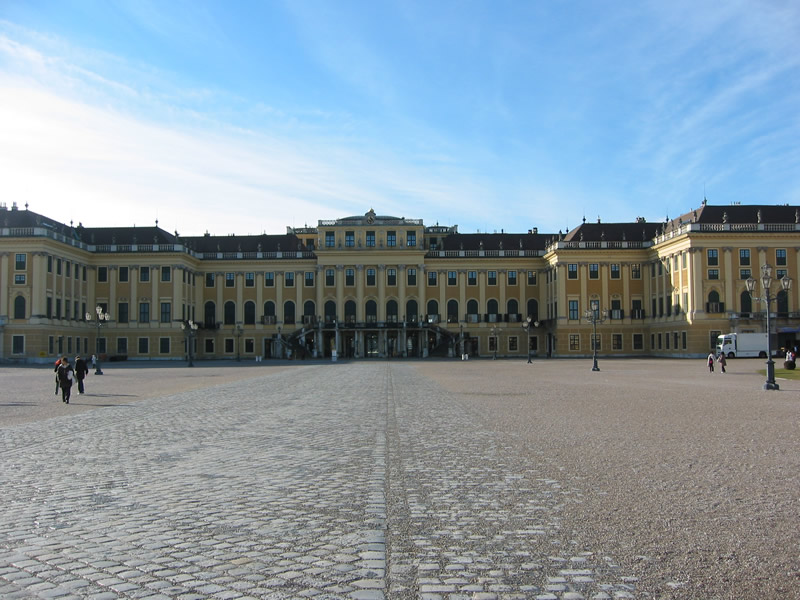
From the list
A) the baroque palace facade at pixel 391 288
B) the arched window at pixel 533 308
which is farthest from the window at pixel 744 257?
the arched window at pixel 533 308

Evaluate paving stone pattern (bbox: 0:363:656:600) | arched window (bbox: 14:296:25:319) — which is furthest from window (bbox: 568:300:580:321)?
paving stone pattern (bbox: 0:363:656:600)

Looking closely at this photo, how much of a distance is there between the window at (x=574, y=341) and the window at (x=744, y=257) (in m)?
18.0

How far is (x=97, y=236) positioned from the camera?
294ft

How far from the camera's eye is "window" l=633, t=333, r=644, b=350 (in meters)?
83.3

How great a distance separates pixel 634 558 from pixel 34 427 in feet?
44.3

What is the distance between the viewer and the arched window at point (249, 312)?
297 feet

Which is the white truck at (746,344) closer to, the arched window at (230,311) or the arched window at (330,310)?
the arched window at (330,310)

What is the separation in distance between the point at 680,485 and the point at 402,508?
3.44 meters

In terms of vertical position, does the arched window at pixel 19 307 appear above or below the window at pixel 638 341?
above

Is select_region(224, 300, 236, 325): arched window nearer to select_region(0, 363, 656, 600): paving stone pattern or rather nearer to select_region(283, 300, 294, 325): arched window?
select_region(283, 300, 294, 325): arched window

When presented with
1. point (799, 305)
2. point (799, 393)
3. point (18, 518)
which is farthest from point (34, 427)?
point (799, 305)

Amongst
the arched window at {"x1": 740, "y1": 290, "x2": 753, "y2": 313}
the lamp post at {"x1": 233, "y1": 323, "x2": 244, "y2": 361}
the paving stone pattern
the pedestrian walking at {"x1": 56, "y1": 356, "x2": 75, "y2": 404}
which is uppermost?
the arched window at {"x1": 740, "y1": 290, "x2": 753, "y2": 313}

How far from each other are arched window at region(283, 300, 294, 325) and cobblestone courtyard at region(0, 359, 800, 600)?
7381cm

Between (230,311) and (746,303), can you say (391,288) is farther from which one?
(746,303)
